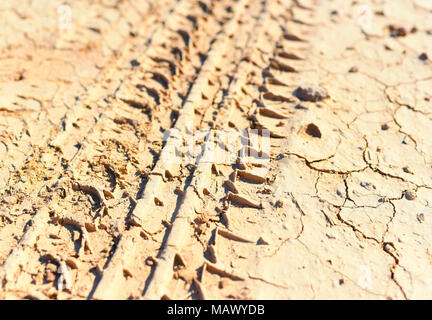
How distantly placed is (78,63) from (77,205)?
1777mm

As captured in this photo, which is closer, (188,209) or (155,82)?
(188,209)

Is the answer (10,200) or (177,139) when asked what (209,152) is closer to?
(177,139)

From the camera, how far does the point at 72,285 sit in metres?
2.34

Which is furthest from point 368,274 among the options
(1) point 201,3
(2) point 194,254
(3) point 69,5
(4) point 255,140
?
(3) point 69,5

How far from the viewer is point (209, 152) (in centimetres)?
305

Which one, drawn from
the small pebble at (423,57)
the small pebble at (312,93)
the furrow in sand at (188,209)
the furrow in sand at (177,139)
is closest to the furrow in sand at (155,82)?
the furrow in sand at (177,139)

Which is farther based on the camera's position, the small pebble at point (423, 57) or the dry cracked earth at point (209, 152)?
the small pebble at point (423, 57)

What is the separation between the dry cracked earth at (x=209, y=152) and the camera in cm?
243

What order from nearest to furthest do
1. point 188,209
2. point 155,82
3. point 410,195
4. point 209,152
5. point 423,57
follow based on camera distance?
point 188,209
point 410,195
point 209,152
point 155,82
point 423,57

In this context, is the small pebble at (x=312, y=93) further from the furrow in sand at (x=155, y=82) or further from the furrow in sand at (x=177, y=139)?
the furrow in sand at (x=155, y=82)

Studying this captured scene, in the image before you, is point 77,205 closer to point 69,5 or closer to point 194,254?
point 194,254

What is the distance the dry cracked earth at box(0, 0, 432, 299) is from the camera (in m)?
2.43

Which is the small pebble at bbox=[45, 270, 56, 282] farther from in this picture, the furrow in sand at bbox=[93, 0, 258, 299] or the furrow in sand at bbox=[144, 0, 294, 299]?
the furrow in sand at bbox=[144, 0, 294, 299]

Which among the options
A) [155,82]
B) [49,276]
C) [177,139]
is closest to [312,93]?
[177,139]
